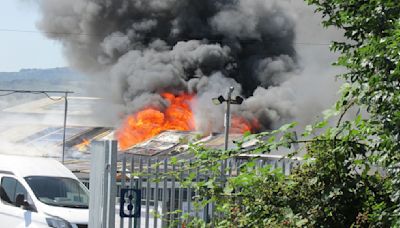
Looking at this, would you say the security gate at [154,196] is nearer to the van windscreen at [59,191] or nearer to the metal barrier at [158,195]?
the metal barrier at [158,195]

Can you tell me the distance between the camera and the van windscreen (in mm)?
12359

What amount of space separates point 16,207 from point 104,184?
241 inches

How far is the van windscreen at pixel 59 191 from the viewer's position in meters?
12.4

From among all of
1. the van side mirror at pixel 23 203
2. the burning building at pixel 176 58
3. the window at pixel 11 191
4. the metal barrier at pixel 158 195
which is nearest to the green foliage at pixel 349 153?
the metal barrier at pixel 158 195

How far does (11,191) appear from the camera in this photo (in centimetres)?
1249

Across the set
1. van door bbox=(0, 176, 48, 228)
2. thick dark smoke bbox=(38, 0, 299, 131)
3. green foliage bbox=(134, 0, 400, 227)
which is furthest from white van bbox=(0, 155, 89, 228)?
thick dark smoke bbox=(38, 0, 299, 131)

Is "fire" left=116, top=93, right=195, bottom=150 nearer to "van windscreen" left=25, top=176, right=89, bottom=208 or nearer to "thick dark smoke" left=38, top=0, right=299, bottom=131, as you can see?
"thick dark smoke" left=38, top=0, right=299, bottom=131

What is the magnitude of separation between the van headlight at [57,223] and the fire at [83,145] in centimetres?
5078

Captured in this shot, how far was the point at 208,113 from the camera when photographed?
2148 inches

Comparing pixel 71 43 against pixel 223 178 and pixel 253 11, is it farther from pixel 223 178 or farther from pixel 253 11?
pixel 223 178

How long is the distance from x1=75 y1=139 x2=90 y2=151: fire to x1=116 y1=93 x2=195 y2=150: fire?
698 centimetres

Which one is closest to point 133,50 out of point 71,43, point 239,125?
point 71,43

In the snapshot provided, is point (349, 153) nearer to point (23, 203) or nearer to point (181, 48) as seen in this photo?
point (23, 203)

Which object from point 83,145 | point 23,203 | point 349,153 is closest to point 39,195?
point 23,203
